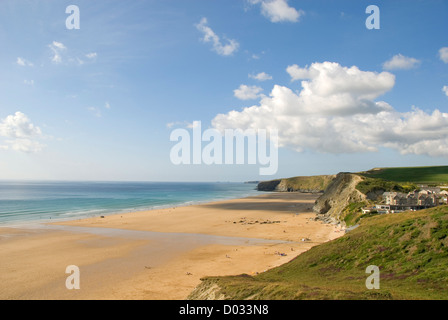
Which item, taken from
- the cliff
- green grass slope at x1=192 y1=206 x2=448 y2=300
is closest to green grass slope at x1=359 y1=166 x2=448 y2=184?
the cliff

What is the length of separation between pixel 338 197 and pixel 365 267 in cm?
4187

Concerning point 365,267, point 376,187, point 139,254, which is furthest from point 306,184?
point 365,267

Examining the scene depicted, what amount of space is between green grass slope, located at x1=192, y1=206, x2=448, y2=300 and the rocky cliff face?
2850 cm

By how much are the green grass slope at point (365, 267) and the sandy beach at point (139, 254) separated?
6323mm

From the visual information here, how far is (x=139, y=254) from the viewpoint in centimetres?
2947

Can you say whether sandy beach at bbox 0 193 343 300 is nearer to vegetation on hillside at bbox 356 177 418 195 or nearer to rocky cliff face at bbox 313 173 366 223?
rocky cliff face at bbox 313 173 366 223

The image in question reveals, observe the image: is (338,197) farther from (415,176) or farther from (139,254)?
(415,176)

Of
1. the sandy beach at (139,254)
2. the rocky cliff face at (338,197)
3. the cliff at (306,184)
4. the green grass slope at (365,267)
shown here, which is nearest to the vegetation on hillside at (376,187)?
the rocky cliff face at (338,197)

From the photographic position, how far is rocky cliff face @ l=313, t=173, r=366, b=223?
50.0m

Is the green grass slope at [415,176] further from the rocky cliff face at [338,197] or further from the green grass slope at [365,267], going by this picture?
the green grass slope at [365,267]

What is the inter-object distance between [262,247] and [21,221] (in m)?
47.3

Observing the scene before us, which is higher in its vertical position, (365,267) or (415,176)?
(415,176)
